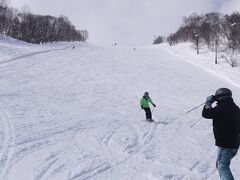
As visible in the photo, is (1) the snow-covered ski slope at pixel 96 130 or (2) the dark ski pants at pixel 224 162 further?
(1) the snow-covered ski slope at pixel 96 130

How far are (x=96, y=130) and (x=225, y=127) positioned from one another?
7693mm

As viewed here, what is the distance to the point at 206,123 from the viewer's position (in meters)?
16.6

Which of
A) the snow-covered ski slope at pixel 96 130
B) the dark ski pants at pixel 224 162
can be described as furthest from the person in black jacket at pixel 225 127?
the snow-covered ski slope at pixel 96 130

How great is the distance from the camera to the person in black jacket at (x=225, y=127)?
19.7 ft

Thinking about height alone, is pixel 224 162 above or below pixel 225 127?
below

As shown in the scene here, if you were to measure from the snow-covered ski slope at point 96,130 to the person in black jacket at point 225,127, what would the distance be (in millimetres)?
2095

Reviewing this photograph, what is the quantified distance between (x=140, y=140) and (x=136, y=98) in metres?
11.5

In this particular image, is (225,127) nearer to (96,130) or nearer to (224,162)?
(224,162)

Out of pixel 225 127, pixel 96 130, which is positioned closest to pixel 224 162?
pixel 225 127

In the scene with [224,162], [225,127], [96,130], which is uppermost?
[225,127]

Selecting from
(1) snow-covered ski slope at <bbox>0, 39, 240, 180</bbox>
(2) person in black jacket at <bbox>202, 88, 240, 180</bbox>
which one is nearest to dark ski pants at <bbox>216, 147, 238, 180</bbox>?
(2) person in black jacket at <bbox>202, 88, 240, 180</bbox>

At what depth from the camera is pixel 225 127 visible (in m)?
6.03

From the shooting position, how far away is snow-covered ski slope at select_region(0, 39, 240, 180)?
838cm

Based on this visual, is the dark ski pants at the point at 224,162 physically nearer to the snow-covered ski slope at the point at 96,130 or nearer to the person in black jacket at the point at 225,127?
the person in black jacket at the point at 225,127
